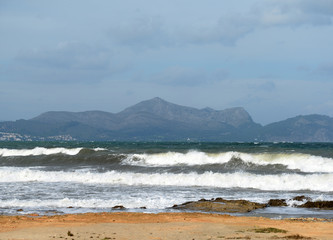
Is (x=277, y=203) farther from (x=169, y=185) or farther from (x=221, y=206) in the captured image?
(x=169, y=185)

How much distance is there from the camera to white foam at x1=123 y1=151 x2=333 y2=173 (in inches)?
1551

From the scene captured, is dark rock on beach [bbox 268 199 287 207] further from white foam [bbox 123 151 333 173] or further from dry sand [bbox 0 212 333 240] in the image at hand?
white foam [bbox 123 151 333 173]

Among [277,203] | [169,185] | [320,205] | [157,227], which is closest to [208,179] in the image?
[169,185]

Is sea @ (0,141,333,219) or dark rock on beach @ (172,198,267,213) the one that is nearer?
dark rock on beach @ (172,198,267,213)

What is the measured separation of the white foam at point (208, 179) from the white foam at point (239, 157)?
9.52m

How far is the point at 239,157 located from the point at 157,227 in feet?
98.2

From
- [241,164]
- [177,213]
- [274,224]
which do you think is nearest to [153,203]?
[177,213]

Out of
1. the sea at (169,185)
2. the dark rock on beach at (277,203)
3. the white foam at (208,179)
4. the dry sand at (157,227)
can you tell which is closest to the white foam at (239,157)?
the sea at (169,185)

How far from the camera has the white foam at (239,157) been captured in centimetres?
3941

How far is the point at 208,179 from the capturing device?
99.0ft

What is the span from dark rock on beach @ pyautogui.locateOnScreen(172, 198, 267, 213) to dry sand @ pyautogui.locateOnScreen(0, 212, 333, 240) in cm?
174

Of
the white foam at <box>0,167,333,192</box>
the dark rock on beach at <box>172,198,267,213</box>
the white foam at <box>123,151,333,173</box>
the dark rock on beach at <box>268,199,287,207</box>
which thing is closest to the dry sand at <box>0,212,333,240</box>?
the dark rock on beach at <box>172,198,267,213</box>

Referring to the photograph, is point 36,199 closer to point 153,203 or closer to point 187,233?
point 153,203

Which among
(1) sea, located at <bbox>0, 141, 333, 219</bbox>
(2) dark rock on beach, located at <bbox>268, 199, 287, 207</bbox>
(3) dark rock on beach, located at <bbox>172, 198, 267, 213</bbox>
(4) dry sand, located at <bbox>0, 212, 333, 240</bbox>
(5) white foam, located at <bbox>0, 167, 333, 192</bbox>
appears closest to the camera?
(4) dry sand, located at <bbox>0, 212, 333, 240</bbox>
